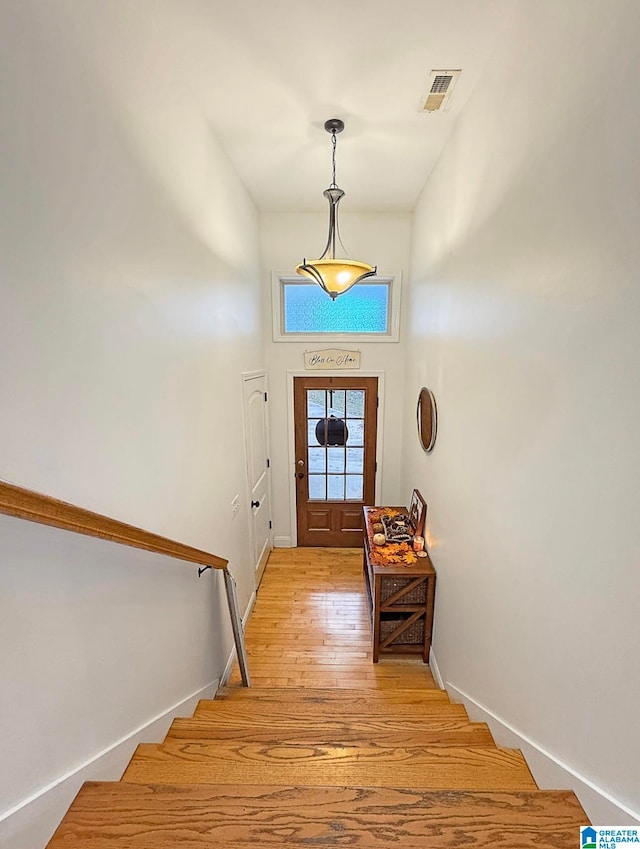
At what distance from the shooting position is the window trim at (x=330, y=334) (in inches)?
163

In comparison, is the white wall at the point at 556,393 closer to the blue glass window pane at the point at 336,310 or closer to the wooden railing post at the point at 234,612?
the wooden railing post at the point at 234,612

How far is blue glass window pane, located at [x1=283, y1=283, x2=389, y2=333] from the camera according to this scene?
14.0 feet

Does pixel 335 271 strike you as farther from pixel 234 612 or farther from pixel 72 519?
pixel 234 612

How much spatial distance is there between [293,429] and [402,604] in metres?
2.27

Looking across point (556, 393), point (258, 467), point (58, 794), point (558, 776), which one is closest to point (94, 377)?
point (58, 794)

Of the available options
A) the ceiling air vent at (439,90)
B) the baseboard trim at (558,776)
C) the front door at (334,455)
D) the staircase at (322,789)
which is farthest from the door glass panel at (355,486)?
the ceiling air vent at (439,90)

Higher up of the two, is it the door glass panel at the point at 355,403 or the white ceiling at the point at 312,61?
the white ceiling at the point at 312,61

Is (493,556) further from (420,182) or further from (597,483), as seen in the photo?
(420,182)

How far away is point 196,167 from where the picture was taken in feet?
7.40

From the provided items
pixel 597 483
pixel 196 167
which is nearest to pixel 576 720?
pixel 597 483

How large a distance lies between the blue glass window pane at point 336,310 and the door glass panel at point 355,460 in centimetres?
142

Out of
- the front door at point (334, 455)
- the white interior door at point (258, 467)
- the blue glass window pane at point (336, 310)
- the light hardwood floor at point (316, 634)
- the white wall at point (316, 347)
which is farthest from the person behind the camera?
the front door at point (334, 455)

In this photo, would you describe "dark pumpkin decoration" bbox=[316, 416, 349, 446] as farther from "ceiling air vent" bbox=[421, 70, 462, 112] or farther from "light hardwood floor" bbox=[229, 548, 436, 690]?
"ceiling air vent" bbox=[421, 70, 462, 112]

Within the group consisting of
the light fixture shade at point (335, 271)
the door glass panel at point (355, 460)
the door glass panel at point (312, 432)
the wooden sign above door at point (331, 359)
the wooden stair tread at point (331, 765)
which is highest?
the light fixture shade at point (335, 271)
